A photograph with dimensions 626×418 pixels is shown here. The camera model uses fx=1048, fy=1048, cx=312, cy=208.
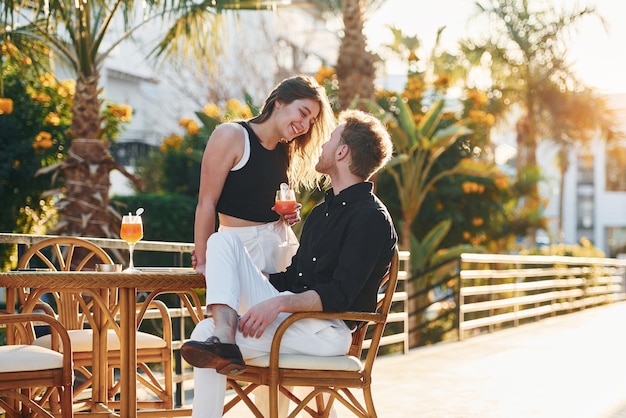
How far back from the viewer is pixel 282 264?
5.04m

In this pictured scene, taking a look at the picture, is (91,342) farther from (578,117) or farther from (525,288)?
(578,117)

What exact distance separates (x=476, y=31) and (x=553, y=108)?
3.17 m

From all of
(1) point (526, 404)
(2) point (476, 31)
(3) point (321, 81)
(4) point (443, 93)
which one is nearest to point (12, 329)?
(1) point (526, 404)

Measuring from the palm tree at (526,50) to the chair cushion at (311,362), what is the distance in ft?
73.9

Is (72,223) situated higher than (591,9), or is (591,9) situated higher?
(591,9)

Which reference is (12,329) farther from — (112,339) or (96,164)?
(96,164)

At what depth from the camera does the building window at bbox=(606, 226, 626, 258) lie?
59594 millimetres

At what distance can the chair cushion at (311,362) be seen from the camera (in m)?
4.14

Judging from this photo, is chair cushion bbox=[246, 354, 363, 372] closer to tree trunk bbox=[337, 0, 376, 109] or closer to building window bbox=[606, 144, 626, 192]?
tree trunk bbox=[337, 0, 376, 109]

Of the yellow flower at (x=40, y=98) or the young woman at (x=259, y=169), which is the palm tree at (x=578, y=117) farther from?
the young woman at (x=259, y=169)

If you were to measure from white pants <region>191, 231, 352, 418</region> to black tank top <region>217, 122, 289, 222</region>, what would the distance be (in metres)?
0.73

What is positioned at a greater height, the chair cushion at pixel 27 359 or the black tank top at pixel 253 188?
the black tank top at pixel 253 188

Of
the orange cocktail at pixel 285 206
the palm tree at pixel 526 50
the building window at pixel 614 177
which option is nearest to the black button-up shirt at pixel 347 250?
the orange cocktail at pixel 285 206

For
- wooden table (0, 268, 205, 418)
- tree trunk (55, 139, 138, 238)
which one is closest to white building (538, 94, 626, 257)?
tree trunk (55, 139, 138, 238)
